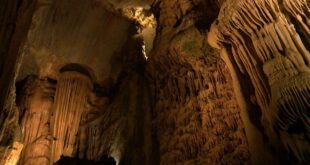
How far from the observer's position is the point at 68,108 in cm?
957

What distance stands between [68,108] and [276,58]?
6.56m

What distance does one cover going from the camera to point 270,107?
443 cm

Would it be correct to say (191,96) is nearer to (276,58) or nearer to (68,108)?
(276,58)

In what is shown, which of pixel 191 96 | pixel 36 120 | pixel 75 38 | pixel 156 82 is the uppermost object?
pixel 75 38

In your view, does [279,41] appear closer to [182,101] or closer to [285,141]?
[285,141]

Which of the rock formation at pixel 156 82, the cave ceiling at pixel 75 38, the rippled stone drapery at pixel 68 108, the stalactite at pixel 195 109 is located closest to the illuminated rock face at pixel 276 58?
the rock formation at pixel 156 82

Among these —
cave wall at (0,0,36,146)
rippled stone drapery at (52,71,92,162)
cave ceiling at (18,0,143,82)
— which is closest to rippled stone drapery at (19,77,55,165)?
rippled stone drapery at (52,71,92,162)

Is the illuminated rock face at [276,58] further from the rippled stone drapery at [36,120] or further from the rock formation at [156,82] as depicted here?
the rippled stone drapery at [36,120]

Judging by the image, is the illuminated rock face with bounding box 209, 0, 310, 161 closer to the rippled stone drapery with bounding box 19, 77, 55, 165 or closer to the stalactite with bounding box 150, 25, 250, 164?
the stalactite with bounding box 150, 25, 250, 164

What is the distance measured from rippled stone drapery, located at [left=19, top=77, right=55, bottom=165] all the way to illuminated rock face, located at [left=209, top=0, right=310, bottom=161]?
544 cm

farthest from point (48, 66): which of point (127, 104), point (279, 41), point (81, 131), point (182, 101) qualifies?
point (279, 41)

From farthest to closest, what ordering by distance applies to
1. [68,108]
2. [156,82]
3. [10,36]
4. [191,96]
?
[68,108], [156,82], [191,96], [10,36]

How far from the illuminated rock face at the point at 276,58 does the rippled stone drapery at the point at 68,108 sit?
534 cm

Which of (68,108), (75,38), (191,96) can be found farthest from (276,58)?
(75,38)
